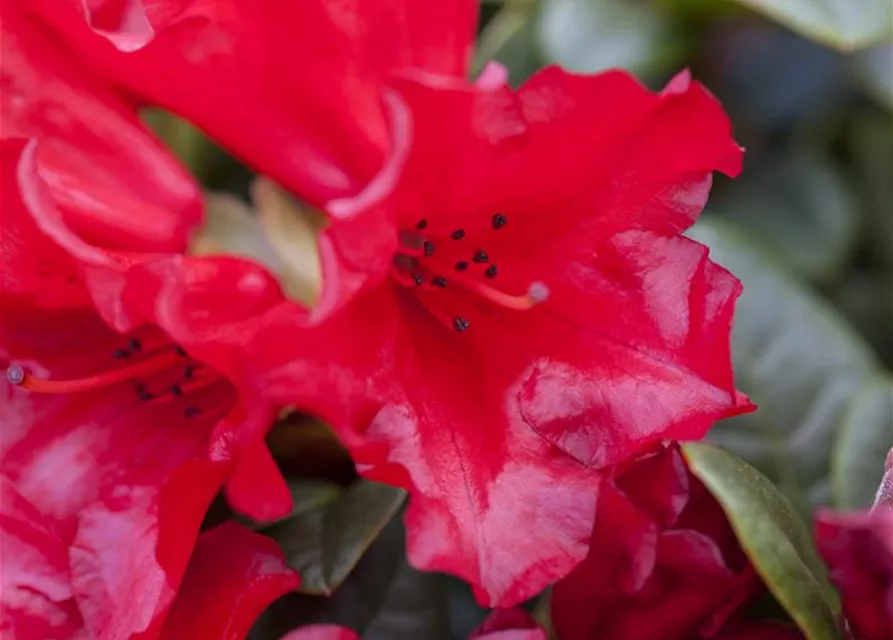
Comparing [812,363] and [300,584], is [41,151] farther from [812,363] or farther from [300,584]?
[812,363]

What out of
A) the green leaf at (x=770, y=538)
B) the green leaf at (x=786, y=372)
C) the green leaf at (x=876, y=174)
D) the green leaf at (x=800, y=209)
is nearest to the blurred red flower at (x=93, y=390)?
the green leaf at (x=770, y=538)

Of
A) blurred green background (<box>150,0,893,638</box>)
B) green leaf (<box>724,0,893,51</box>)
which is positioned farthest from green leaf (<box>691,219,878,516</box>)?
green leaf (<box>724,0,893,51</box>)

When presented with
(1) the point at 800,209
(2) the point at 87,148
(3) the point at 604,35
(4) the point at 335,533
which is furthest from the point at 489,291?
(1) the point at 800,209

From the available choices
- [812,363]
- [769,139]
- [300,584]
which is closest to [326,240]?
[300,584]

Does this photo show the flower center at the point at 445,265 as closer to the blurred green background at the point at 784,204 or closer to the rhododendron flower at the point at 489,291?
the rhododendron flower at the point at 489,291

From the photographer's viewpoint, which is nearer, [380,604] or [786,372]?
[380,604]

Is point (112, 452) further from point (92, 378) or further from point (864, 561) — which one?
point (864, 561)
